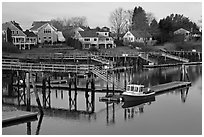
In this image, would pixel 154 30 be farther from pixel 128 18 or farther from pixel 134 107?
pixel 134 107

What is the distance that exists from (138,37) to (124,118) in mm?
66399

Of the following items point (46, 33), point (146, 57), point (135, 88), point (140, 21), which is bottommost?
point (135, 88)

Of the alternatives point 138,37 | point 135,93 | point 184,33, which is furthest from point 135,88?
point 184,33

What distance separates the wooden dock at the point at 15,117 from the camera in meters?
22.1

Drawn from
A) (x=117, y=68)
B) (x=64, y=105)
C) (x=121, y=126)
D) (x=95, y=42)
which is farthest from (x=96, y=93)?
(x=95, y=42)

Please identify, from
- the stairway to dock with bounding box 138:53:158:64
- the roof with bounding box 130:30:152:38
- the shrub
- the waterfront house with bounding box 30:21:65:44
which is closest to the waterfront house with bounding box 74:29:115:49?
the waterfront house with bounding box 30:21:65:44

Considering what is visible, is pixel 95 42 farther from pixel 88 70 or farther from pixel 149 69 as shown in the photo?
pixel 88 70

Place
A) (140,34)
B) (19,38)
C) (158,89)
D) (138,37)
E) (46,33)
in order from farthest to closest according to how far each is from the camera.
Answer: (140,34) → (138,37) → (46,33) → (19,38) → (158,89)

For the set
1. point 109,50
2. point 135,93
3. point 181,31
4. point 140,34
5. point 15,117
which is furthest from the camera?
point 181,31

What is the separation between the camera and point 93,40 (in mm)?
79438

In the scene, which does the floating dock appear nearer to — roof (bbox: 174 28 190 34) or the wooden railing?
the wooden railing

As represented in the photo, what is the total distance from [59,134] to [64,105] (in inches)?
320

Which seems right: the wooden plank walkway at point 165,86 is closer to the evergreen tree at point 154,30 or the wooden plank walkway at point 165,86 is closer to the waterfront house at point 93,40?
the waterfront house at point 93,40

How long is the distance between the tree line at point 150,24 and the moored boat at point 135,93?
57.7 metres
